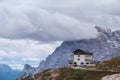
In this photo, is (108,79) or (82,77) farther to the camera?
(82,77)

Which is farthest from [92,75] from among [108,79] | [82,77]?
[108,79]

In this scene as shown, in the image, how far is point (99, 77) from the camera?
193000 millimetres

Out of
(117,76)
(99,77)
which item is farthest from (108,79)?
(99,77)

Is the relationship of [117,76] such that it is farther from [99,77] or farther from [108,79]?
[99,77]

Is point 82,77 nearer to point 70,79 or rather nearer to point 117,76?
point 70,79

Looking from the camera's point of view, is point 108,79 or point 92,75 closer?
point 108,79

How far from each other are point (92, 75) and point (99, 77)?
655cm

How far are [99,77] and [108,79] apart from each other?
4340cm

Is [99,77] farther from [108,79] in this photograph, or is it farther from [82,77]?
[108,79]

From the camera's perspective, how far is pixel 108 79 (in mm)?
149750

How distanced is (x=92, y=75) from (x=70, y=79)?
11839mm

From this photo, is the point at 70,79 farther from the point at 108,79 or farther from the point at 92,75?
the point at 108,79

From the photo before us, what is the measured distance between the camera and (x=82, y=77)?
198875 mm

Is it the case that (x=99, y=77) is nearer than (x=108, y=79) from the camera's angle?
No
